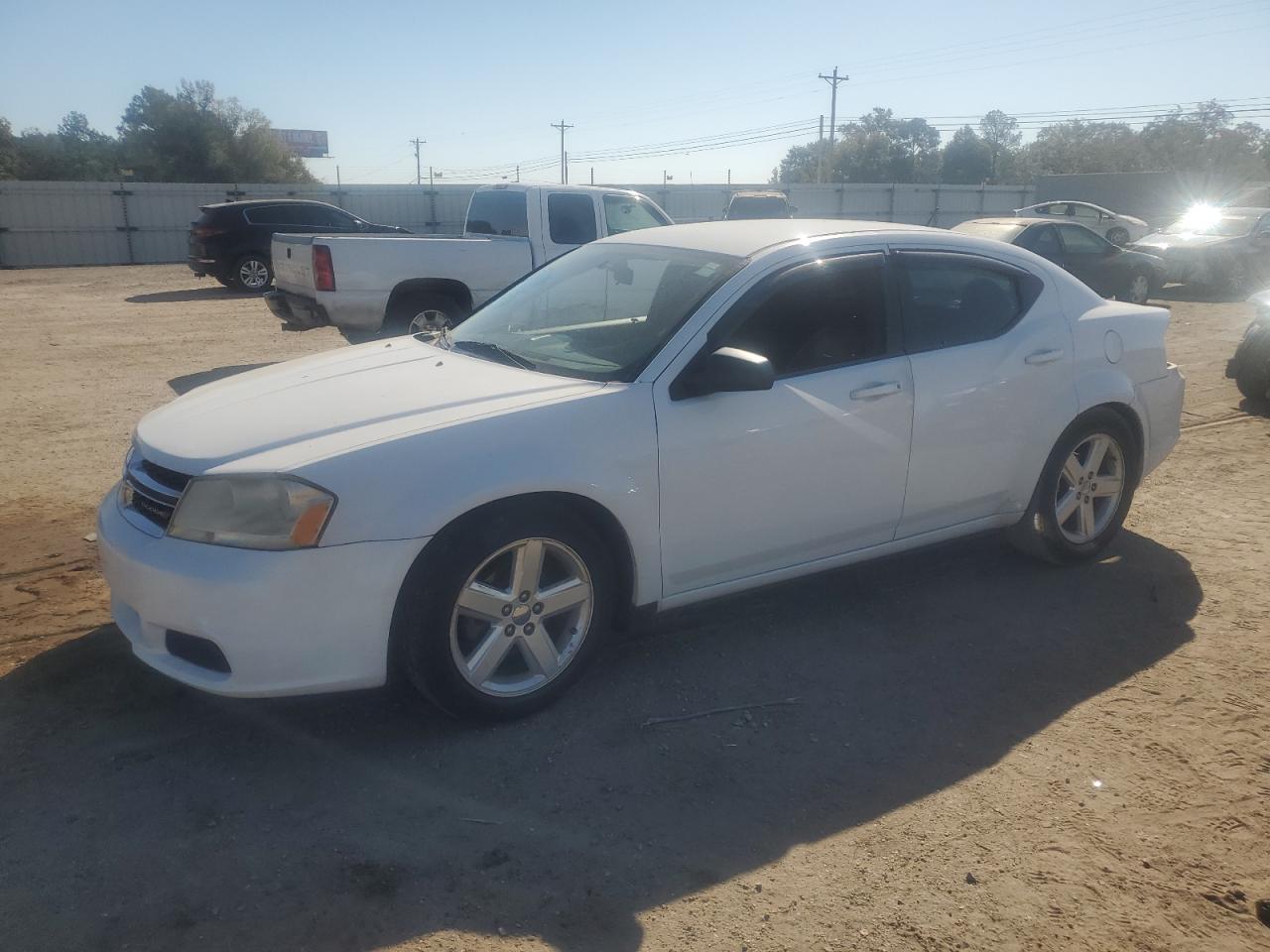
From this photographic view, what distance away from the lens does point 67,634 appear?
4.30m

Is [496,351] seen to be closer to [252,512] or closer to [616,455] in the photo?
[616,455]

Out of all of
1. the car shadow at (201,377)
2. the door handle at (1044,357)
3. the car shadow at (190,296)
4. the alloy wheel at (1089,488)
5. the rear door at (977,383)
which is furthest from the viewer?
the car shadow at (190,296)

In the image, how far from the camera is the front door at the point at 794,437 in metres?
3.89

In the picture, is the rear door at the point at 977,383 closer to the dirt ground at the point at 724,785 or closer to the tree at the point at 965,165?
the dirt ground at the point at 724,785

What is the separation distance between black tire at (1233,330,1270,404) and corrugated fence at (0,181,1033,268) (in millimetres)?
21030

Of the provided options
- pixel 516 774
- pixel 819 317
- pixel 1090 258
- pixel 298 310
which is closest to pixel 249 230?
pixel 298 310

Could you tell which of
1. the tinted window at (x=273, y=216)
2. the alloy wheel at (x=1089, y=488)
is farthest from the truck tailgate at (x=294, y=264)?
the tinted window at (x=273, y=216)

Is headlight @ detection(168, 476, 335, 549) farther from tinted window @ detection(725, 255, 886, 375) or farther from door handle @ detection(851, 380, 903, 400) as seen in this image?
door handle @ detection(851, 380, 903, 400)

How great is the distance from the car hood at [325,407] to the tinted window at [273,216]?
16698 mm

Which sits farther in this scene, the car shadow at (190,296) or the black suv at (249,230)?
the black suv at (249,230)

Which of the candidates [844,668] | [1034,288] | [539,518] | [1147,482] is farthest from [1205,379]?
[539,518]

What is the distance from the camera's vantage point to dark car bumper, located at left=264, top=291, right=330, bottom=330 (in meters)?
9.92

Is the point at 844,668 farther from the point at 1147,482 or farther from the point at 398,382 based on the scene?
the point at 1147,482

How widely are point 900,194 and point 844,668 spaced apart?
32.8m
